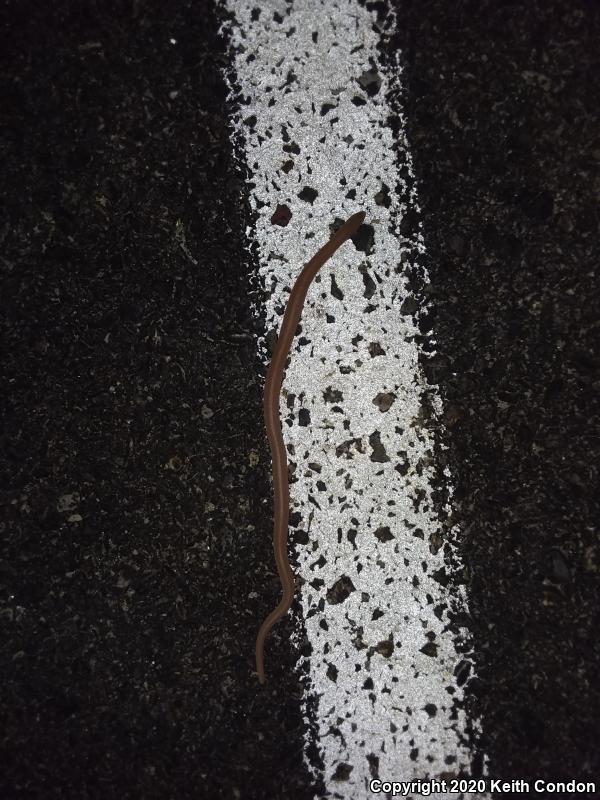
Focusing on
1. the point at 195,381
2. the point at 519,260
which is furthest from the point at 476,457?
the point at 195,381

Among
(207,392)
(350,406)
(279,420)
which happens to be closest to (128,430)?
(207,392)

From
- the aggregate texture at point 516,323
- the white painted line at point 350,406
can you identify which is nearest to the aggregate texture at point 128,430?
the white painted line at point 350,406

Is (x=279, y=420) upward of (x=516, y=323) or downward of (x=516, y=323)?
downward

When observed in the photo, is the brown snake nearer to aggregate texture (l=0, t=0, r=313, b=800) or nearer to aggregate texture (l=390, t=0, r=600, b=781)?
aggregate texture (l=0, t=0, r=313, b=800)

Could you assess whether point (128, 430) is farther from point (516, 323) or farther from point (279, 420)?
point (516, 323)

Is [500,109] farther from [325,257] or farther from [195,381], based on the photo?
[195,381]

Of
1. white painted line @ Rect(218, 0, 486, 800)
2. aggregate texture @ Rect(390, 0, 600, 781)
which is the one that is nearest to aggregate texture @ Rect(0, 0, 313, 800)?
white painted line @ Rect(218, 0, 486, 800)

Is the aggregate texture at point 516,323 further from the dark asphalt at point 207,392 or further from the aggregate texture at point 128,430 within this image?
the aggregate texture at point 128,430
